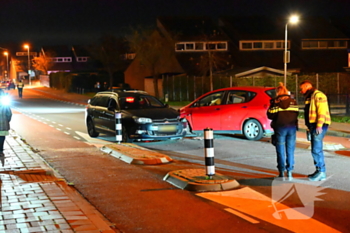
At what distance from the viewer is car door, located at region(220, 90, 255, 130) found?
46.8 ft

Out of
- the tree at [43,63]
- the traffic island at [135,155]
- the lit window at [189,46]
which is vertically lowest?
the traffic island at [135,155]

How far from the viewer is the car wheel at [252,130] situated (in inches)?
555

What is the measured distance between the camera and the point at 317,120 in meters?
8.31

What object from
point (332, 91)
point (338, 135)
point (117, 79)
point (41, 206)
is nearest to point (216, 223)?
point (41, 206)

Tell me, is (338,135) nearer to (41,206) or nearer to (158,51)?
(41,206)

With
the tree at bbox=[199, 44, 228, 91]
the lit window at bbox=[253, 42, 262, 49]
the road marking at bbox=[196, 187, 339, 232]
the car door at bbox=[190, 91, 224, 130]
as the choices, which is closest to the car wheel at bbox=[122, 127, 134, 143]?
the car door at bbox=[190, 91, 224, 130]

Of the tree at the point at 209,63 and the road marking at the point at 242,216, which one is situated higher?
the tree at the point at 209,63

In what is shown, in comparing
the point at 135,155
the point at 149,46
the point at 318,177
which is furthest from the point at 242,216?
the point at 149,46

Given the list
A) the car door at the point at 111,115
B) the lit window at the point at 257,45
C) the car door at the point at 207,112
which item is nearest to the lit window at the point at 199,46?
the lit window at the point at 257,45

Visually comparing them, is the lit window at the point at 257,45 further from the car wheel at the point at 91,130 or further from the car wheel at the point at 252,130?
the car wheel at the point at 252,130

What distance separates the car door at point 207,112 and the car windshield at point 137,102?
1.12m

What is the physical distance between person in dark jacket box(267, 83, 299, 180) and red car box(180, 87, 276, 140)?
5280 mm

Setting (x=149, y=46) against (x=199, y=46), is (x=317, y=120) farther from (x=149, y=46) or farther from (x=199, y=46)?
(x=199, y=46)

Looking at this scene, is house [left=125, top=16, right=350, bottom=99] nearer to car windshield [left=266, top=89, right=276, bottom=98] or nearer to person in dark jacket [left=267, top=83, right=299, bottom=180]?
car windshield [left=266, top=89, right=276, bottom=98]
